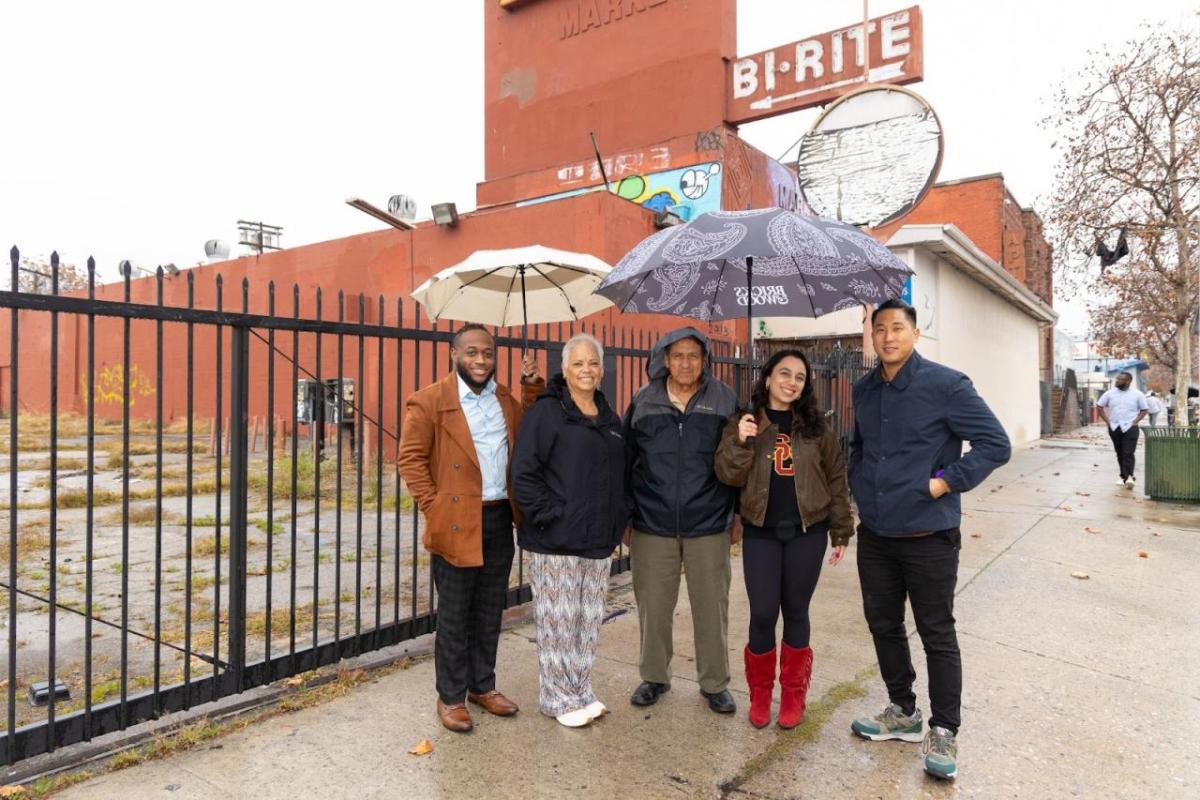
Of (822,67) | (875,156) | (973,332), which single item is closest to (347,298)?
(822,67)

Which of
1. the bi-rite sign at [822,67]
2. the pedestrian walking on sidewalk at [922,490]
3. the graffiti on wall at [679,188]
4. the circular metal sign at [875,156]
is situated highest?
the bi-rite sign at [822,67]

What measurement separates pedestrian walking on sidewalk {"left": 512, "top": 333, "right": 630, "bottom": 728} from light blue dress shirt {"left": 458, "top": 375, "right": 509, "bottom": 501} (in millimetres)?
163

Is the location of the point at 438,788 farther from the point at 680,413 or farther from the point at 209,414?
the point at 209,414

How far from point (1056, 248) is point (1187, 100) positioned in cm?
263

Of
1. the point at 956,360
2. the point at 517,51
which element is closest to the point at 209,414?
the point at 517,51

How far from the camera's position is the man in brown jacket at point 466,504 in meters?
3.29

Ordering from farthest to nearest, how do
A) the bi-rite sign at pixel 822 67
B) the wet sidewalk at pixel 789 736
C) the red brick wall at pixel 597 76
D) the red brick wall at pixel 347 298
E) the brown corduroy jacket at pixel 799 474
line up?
the red brick wall at pixel 597 76 → the bi-rite sign at pixel 822 67 → the red brick wall at pixel 347 298 → the brown corduroy jacket at pixel 799 474 → the wet sidewalk at pixel 789 736

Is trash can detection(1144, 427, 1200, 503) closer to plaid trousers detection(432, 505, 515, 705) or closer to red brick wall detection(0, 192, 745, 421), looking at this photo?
red brick wall detection(0, 192, 745, 421)

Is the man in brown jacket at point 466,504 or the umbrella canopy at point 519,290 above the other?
the umbrella canopy at point 519,290

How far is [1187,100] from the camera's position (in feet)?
32.2

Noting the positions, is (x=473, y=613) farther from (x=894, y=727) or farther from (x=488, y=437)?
(x=894, y=727)

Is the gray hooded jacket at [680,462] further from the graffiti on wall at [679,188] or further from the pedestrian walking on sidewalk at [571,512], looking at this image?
the graffiti on wall at [679,188]

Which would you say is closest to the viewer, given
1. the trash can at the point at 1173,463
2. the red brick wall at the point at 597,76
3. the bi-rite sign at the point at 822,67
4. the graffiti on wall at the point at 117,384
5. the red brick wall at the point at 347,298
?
the trash can at the point at 1173,463


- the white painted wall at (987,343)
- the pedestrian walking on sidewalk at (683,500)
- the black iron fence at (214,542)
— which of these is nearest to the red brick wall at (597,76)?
the black iron fence at (214,542)
